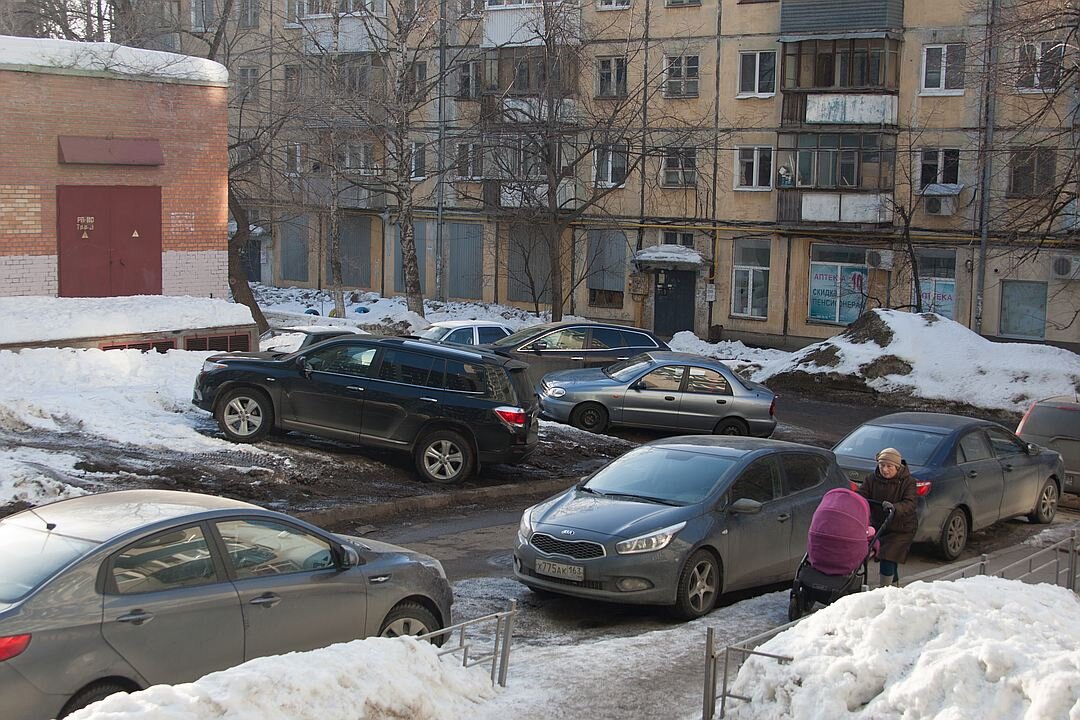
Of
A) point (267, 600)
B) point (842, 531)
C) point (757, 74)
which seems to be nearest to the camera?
point (267, 600)

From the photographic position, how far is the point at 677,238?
41.7 metres

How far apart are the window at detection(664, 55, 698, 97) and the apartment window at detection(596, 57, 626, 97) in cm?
157

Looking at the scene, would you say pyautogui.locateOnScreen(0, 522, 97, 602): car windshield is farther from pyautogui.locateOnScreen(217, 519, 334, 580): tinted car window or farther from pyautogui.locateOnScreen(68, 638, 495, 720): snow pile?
pyautogui.locateOnScreen(68, 638, 495, 720): snow pile

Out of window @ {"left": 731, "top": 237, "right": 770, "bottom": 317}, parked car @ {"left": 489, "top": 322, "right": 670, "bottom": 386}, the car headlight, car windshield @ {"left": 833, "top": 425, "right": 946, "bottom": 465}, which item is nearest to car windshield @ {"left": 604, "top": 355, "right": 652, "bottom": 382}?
parked car @ {"left": 489, "top": 322, "right": 670, "bottom": 386}

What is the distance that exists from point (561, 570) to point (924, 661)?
4.71m

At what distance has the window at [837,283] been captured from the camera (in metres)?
38.6

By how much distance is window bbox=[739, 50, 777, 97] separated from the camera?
3975cm

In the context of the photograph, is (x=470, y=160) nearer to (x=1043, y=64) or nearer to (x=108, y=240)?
(x=1043, y=64)

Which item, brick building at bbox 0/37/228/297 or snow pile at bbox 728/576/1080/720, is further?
brick building at bbox 0/37/228/297

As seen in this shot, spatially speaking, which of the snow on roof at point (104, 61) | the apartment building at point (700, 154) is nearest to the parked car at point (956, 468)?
the snow on roof at point (104, 61)

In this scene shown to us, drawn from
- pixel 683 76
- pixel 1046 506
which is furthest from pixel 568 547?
pixel 683 76

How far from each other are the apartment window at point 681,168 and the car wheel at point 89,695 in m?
35.0

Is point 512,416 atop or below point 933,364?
atop

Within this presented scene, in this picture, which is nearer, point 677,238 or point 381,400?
point 381,400
